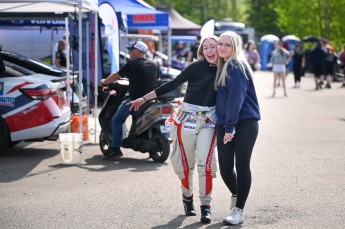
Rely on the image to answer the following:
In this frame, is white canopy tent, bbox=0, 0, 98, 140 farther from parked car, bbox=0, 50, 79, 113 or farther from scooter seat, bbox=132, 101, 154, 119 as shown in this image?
scooter seat, bbox=132, 101, 154, 119

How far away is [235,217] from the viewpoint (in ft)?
23.5

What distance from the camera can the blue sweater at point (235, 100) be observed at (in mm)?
6980

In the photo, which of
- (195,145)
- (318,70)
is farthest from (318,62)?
(195,145)

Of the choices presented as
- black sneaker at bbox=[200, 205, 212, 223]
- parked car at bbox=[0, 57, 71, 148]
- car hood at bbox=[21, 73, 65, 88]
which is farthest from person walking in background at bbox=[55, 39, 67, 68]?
black sneaker at bbox=[200, 205, 212, 223]

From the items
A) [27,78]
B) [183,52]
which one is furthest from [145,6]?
[183,52]

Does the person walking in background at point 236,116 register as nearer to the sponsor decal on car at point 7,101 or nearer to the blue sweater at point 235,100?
the blue sweater at point 235,100

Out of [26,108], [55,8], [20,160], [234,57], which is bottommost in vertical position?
[20,160]

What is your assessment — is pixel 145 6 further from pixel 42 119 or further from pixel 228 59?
pixel 228 59

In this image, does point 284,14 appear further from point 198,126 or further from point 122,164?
point 198,126

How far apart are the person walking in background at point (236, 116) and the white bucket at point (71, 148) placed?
4.36 m

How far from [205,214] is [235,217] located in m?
0.29

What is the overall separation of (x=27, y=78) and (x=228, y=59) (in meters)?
5.33

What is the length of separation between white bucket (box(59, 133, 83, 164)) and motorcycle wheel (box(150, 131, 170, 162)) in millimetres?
1043

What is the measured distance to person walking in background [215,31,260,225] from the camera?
7.01 m
